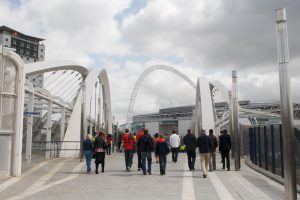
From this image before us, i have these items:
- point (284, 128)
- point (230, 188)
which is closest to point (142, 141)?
point (230, 188)

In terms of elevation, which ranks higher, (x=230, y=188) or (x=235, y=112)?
(x=235, y=112)

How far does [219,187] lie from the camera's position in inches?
439

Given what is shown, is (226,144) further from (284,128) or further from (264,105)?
(264,105)

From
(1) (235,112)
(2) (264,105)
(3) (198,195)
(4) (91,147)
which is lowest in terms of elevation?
(3) (198,195)

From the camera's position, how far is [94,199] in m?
9.11

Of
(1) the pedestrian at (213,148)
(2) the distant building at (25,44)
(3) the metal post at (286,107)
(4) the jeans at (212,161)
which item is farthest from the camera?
(2) the distant building at (25,44)

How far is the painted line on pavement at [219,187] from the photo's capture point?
959 cm

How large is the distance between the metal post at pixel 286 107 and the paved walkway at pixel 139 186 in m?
2.01

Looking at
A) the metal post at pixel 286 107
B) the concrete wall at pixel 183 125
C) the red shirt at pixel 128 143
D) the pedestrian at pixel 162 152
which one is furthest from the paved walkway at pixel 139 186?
the concrete wall at pixel 183 125

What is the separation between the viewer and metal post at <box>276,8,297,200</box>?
7.41 metres

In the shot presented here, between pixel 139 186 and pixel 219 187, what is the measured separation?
7.27 feet

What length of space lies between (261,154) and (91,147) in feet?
23.2

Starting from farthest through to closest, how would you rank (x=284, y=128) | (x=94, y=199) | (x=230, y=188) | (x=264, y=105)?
(x=264, y=105)
(x=230, y=188)
(x=94, y=199)
(x=284, y=128)

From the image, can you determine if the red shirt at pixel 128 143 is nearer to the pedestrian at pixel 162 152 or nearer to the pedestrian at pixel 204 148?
the pedestrian at pixel 162 152
